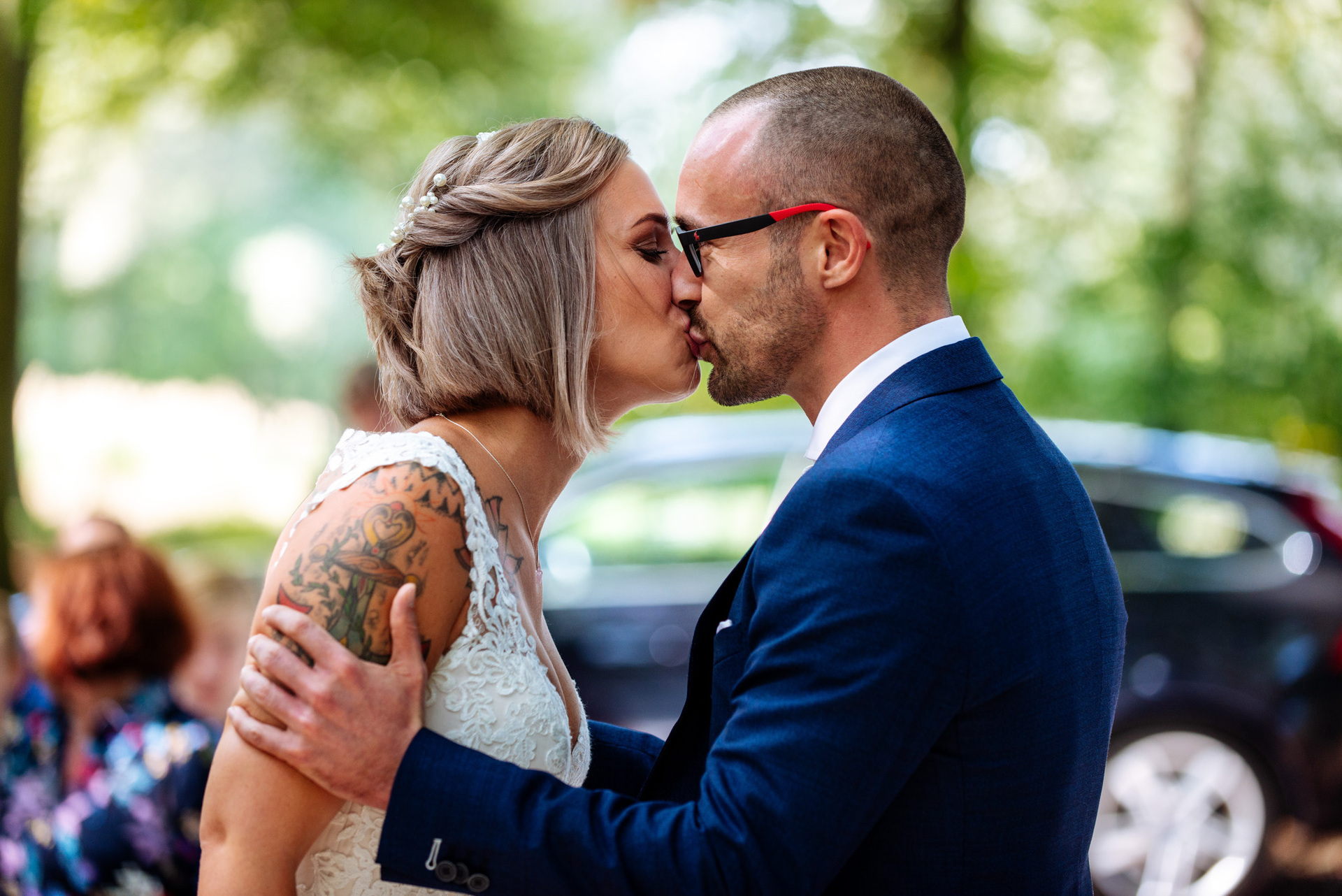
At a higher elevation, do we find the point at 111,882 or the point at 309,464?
the point at 111,882

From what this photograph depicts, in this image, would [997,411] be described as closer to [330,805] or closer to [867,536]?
[867,536]

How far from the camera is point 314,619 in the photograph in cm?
178

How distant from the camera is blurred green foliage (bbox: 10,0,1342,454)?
9.05 m

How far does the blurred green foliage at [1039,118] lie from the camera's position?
9.05 m

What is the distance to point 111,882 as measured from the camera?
284 centimetres

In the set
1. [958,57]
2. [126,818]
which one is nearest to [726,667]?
[126,818]

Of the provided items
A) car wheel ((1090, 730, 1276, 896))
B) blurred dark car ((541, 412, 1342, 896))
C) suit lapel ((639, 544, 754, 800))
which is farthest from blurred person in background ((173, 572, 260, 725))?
car wheel ((1090, 730, 1276, 896))

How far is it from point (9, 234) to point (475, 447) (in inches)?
258

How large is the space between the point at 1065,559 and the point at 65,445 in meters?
17.2

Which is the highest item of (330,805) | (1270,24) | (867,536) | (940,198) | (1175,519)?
(1270,24)

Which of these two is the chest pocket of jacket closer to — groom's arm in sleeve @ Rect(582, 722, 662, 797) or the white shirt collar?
the white shirt collar

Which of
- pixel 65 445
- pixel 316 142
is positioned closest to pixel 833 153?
pixel 316 142

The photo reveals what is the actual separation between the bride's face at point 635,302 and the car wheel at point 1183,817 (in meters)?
3.56

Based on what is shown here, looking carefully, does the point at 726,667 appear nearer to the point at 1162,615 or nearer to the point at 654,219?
the point at 654,219
